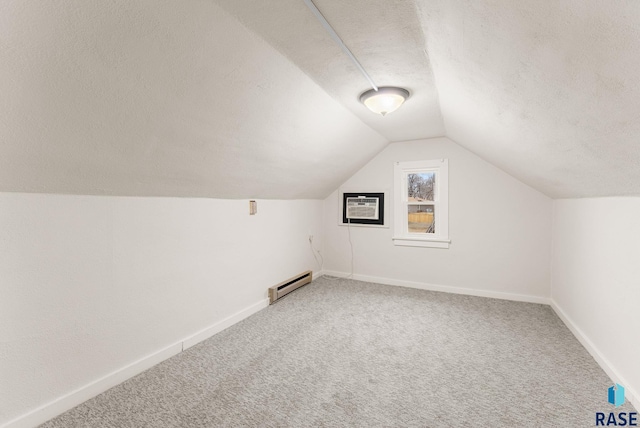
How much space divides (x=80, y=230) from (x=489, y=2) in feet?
7.69

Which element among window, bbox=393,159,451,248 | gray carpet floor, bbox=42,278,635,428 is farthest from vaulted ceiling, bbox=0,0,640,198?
window, bbox=393,159,451,248

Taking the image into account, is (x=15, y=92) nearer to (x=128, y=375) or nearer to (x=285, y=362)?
(x=128, y=375)

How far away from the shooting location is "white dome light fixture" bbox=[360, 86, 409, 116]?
2.25m

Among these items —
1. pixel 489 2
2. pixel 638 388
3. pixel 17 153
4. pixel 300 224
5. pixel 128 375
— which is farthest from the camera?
pixel 300 224

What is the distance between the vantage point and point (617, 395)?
1.77m

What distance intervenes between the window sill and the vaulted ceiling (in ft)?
5.30

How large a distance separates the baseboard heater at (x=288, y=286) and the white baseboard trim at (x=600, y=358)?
2925 mm

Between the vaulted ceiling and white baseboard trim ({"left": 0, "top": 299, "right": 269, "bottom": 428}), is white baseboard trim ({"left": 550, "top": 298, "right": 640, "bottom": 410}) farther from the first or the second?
white baseboard trim ({"left": 0, "top": 299, "right": 269, "bottom": 428})

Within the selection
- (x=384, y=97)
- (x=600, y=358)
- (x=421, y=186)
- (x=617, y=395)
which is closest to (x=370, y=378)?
(x=617, y=395)

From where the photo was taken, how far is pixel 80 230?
177 cm

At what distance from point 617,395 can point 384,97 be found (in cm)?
247

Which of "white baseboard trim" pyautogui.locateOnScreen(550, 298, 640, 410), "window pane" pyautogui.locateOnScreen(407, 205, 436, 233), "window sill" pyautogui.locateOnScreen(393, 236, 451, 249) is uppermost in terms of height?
"window pane" pyautogui.locateOnScreen(407, 205, 436, 233)

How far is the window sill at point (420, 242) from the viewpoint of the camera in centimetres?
392

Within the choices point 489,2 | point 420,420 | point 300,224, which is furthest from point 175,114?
point 300,224
